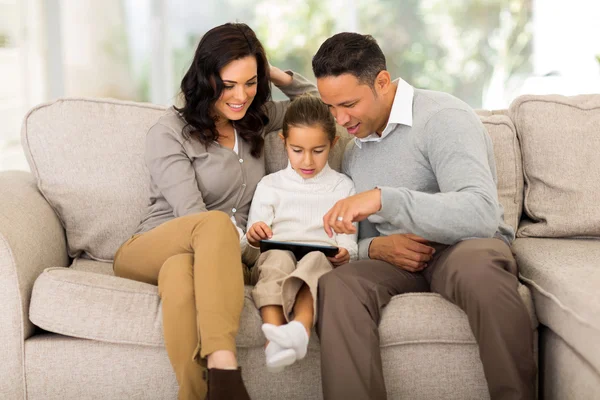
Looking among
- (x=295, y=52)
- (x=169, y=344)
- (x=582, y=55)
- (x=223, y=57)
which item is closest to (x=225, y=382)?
(x=169, y=344)

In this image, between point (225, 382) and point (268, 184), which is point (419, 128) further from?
point (225, 382)

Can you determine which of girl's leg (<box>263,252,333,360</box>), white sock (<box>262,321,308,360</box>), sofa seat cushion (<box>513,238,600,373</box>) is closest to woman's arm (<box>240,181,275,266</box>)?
girl's leg (<box>263,252,333,360</box>)

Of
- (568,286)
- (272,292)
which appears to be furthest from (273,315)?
(568,286)

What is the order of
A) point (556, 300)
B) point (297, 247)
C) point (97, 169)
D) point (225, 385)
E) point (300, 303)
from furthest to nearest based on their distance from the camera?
point (97, 169) → point (297, 247) → point (300, 303) → point (556, 300) → point (225, 385)

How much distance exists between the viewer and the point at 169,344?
170 centimetres

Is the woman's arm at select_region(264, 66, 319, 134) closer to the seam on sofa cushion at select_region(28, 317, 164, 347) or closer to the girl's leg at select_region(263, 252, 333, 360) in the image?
the girl's leg at select_region(263, 252, 333, 360)

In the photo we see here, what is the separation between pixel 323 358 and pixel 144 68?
162 inches

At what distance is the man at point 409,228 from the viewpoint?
1.65 m

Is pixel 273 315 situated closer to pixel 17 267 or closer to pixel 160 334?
pixel 160 334

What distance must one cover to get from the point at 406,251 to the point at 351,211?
0.34 meters

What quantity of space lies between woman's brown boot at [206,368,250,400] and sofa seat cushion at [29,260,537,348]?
20 centimetres

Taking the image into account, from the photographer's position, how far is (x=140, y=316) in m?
1.79

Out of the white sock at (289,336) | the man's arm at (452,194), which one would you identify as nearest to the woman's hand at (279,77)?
the man's arm at (452,194)

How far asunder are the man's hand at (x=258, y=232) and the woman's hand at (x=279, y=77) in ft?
1.95
